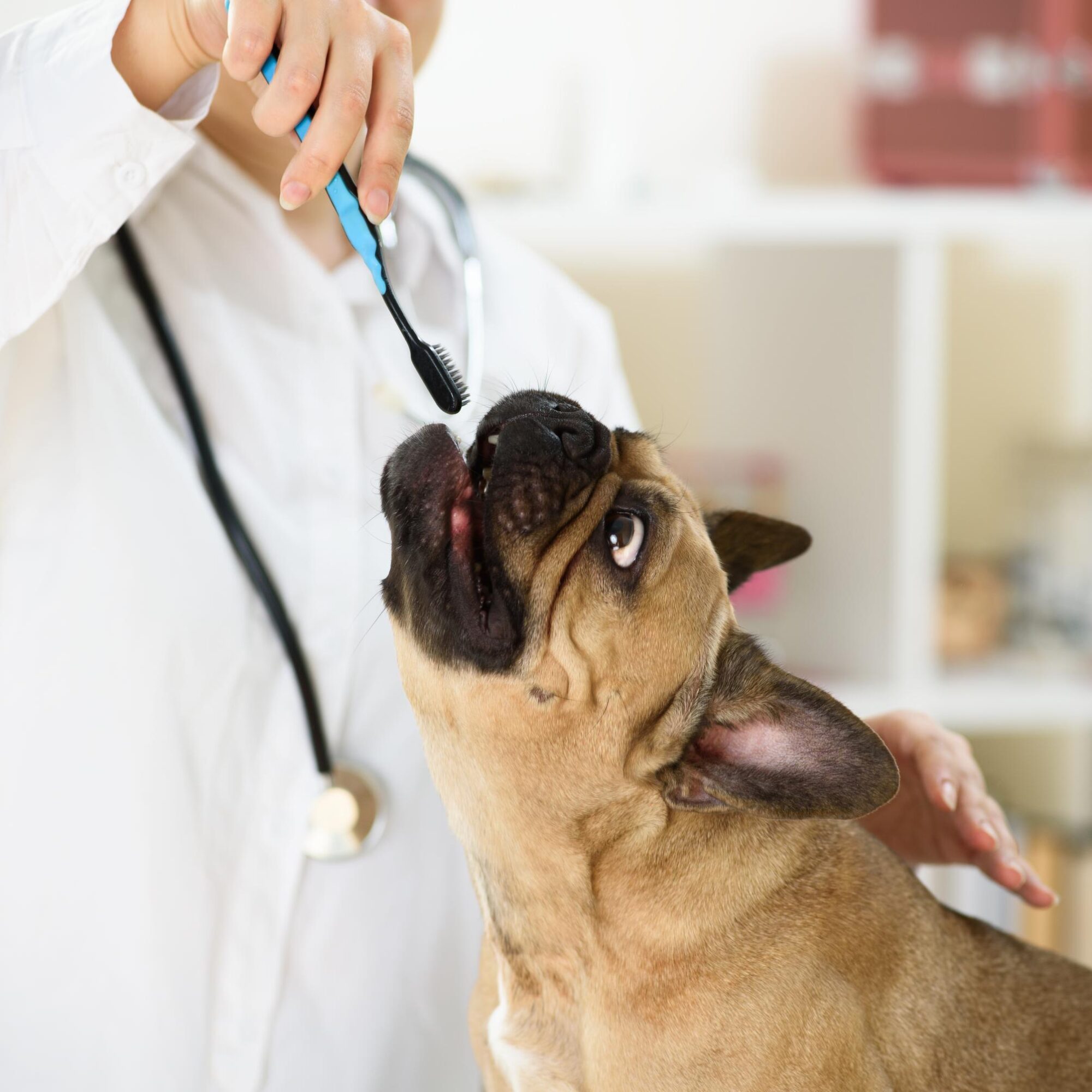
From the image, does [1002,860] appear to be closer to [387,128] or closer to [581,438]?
[581,438]

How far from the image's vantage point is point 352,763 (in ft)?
3.07

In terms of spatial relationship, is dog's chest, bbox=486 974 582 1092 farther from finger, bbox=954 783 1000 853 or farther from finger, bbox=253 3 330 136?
finger, bbox=253 3 330 136

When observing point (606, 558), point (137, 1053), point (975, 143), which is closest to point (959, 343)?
point (975, 143)

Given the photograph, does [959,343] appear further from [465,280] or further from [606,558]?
[606,558]

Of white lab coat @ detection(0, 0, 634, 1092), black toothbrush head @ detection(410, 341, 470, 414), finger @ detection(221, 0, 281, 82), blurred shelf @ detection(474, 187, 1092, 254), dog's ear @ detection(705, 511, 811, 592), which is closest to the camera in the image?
finger @ detection(221, 0, 281, 82)

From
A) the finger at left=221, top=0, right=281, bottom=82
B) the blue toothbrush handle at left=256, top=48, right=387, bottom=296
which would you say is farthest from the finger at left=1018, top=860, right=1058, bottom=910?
the finger at left=221, top=0, right=281, bottom=82

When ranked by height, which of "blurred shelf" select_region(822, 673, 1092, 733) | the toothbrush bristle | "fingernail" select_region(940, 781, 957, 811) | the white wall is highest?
the white wall

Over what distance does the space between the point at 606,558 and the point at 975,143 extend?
1.39 m

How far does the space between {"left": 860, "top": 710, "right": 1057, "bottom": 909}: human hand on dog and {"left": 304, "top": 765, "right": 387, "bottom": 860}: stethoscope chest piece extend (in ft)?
1.28

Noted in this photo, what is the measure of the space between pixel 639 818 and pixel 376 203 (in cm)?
44

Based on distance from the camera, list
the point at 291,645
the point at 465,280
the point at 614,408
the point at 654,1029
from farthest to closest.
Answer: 1. the point at 614,408
2. the point at 465,280
3. the point at 291,645
4. the point at 654,1029

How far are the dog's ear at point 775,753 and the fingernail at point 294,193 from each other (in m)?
0.43

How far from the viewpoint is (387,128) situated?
0.67 metres

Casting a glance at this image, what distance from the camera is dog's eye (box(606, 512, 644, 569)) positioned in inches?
32.2
